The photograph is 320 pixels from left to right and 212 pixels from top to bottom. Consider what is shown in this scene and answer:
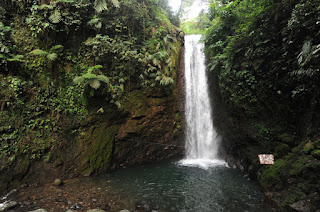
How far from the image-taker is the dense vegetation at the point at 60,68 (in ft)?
17.5

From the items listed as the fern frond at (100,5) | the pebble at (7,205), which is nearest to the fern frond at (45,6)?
the fern frond at (100,5)

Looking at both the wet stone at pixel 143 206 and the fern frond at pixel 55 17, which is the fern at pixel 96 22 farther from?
the wet stone at pixel 143 206

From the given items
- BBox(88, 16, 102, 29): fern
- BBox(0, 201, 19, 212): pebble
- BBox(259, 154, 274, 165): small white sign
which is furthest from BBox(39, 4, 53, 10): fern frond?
BBox(259, 154, 274, 165): small white sign

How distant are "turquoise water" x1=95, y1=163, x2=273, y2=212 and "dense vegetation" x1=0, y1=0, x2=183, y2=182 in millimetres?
2798

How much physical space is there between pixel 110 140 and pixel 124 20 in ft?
19.7

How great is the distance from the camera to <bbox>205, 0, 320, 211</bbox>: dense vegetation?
3.72 m

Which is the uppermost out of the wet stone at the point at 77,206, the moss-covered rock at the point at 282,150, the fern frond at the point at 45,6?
the fern frond at the point at 45,6

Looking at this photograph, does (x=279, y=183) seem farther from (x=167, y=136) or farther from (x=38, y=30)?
(x=38, y=30)

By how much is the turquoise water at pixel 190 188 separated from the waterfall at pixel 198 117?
156 cm

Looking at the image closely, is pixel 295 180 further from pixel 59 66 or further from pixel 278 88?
pixel 59 66

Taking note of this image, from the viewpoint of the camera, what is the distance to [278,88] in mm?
5348

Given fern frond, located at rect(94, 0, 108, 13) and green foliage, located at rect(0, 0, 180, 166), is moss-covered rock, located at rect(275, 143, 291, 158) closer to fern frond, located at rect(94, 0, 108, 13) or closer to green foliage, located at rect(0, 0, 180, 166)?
green foliage, located at rect(0, 0, 180, 166)

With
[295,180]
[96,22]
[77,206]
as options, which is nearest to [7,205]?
[77,206]

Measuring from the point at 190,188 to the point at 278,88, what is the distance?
4.49 m
